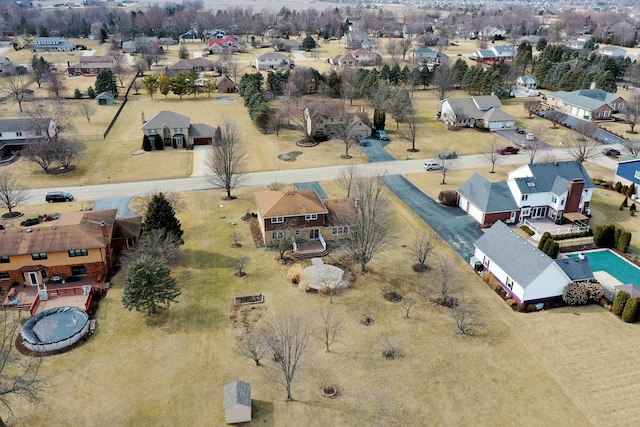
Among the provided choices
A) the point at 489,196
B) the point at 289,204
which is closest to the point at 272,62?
the point at 289,204

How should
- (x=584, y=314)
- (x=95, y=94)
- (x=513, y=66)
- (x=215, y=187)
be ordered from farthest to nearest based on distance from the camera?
(x=513, y=66), (x=95, y=94), (x=215, y=187), (x=584, y=314)

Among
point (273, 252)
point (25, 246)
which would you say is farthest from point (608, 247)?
point (25, 246)

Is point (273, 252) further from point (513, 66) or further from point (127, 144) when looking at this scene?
point (513, 66)

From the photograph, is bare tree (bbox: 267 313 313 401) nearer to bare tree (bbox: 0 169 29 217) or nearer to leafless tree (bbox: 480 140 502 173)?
bare tree (bbox: 0 169 29 217)

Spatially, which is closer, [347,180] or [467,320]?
[467,320]

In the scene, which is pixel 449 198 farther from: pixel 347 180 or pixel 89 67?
pixel 89 67

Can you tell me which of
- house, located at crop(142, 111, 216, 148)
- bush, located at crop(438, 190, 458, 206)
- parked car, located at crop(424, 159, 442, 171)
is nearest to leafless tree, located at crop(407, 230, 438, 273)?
bush, located at crop(438, 190, 458, 206)
